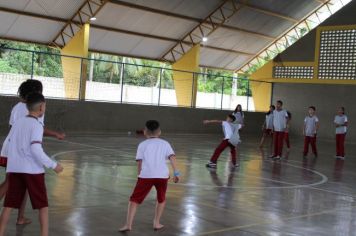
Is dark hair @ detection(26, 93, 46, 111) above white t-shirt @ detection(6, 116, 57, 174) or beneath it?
above

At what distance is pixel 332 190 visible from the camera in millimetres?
10773

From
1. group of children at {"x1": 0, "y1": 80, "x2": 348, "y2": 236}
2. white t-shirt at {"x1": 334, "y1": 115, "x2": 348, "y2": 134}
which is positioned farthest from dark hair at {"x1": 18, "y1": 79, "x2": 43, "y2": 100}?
white t-shirt at {"x1": 334, "y1": 115, "x2": 348, "y2": 134}

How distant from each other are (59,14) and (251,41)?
15.2 metres

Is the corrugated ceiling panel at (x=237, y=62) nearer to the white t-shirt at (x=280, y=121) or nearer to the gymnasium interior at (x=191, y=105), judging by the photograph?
the gymnasium interior at (x=191, y=105)

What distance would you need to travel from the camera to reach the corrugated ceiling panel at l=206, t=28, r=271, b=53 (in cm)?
3375

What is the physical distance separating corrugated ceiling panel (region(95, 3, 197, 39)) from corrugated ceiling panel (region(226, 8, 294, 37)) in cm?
307

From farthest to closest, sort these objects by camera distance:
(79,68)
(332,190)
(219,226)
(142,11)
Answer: (142,11) < (79,68) < (332,190) < (219,226)

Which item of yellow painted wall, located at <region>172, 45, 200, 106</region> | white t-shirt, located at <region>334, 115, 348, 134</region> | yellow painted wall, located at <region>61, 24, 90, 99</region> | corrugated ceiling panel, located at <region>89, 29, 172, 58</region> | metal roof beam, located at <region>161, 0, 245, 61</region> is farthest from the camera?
yellow painted wall, located at <region>172, 45, 200, 106</region>

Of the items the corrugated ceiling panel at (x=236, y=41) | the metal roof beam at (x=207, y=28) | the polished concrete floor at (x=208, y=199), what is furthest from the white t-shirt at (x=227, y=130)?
the corrugated ceiling panel at (x=236, y=41)

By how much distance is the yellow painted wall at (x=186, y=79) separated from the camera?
31453 mm

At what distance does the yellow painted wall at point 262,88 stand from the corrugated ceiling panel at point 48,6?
500 inches

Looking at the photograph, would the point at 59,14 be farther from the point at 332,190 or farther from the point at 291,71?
the point at 332,190

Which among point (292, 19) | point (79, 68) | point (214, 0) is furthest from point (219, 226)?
point (292, 19)

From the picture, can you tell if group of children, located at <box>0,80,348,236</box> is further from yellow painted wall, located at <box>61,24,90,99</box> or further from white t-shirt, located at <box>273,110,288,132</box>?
A: yellow painted wall, located at <box>61,24,90,99</box>
